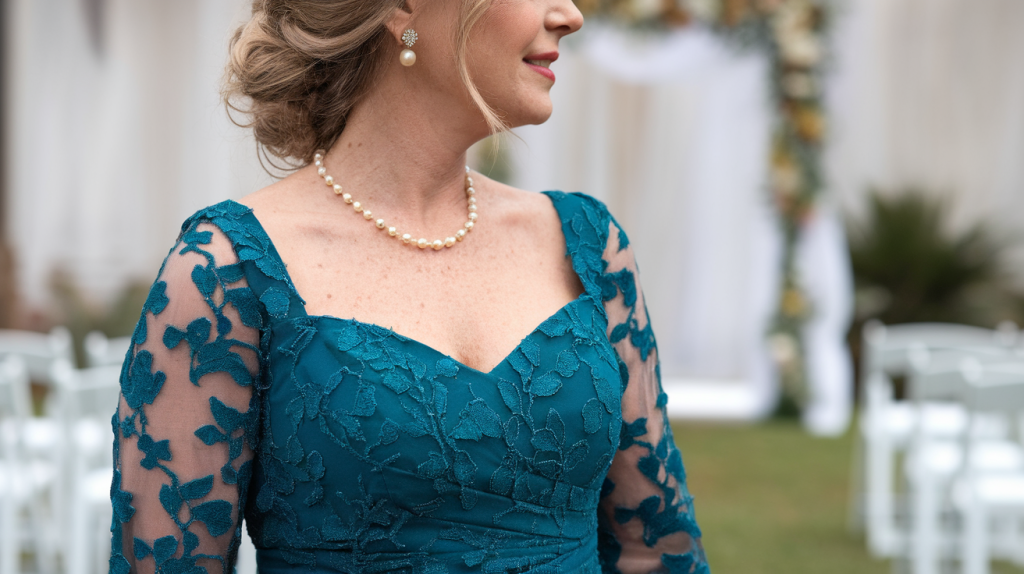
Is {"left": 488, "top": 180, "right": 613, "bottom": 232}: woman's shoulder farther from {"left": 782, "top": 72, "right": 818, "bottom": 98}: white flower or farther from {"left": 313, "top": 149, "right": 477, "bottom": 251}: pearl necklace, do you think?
{"left": 782, "top": 72, "right": 818, "bottom": 98}: white flower

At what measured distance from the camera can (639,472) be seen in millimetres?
1807

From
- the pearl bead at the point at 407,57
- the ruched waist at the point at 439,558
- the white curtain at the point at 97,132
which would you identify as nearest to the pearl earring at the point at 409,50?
the pearl bead at the point at 407,57

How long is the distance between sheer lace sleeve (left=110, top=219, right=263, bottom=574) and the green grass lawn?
13.3 feet

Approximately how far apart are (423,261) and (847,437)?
7.10m

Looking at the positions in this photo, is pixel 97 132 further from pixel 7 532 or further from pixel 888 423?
pixel 888 423

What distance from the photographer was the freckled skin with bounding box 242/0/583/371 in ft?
5.18

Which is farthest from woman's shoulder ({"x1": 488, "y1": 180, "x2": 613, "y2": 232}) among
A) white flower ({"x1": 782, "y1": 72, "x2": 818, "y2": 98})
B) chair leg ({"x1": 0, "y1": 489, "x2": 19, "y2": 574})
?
white flower ({"x1": 782, "y1": 72, "x2": 818, "y2": 98})

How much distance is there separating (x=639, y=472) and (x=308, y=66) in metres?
0.93

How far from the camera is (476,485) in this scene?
1.52m

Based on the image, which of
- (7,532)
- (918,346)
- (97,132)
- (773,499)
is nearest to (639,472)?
(7,532)

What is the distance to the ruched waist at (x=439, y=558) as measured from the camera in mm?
1512

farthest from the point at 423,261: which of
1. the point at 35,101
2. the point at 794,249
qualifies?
the point at 35,101

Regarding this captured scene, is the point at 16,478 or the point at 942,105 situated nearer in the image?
the point at 16,478

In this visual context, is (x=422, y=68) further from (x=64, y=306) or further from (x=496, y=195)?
(x=64, y=306)
